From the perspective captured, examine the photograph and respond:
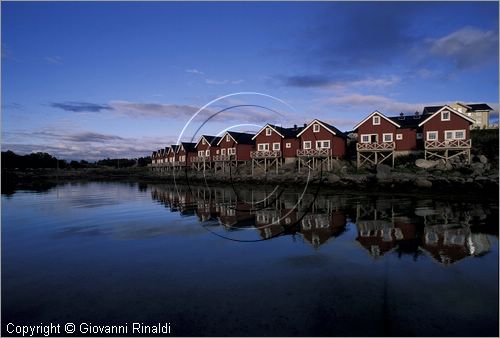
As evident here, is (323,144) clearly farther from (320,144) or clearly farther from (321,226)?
(321,226)

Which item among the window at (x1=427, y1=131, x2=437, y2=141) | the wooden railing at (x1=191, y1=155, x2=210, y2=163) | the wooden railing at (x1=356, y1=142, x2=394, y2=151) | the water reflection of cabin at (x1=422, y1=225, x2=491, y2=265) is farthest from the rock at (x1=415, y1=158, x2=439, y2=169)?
the wooden railing at (x1=191, y1=155, x2=210, y2=163)

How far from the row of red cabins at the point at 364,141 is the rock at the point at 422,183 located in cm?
1023

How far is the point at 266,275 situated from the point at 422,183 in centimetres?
2475

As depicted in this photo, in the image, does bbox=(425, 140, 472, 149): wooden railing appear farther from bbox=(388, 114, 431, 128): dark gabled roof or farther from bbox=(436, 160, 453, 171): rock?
bbox=(388, 114, 431, 128): dark gabled roof

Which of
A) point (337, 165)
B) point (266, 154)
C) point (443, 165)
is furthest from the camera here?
point (266, 154)

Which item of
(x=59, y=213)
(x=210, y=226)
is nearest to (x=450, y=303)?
(x=210, y=226)

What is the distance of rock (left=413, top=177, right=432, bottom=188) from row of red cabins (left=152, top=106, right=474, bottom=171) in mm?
10229

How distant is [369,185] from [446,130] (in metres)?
14.1

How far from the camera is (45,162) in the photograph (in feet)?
441

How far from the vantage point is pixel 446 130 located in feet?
124

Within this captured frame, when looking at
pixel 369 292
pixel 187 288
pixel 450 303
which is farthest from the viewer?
pixel 187 288

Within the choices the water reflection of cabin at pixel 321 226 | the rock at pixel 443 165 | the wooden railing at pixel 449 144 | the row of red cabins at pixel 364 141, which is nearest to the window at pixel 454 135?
the row of red cabins at pixel 364 141

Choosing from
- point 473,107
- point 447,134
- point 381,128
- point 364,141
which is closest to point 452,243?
point 447,134

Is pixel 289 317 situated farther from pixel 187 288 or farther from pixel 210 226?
pixel 210 226
